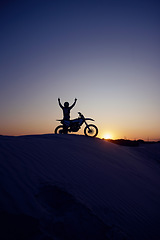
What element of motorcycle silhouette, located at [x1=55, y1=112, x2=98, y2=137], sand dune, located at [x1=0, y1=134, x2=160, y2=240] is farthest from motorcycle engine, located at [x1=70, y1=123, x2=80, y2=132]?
sand dune, located at [x1=0, y1=134, x2=160, y2=240]

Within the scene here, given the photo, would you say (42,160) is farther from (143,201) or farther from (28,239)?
(143,201)

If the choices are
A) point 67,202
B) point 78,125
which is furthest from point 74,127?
point 67,202

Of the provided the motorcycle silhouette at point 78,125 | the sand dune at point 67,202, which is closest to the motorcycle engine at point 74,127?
the motorcycle silhouette at point 78,125

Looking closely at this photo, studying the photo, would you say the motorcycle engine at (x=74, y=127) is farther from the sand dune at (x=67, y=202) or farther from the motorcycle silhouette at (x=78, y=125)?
the sand dune at (x=67, y=202)

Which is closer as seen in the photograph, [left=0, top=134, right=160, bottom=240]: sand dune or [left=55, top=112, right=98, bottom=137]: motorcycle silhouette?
[left=0, top=134, right=160, bottom=240]: sand dune

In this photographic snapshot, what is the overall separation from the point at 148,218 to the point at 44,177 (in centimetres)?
191

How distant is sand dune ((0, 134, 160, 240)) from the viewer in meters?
1.80

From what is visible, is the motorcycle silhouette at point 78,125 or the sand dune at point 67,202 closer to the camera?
the sand dune at point 67,202

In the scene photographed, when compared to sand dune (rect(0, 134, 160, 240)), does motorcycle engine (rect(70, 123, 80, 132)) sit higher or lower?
higher

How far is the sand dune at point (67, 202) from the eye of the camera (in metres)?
1.80

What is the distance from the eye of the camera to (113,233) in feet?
6.54

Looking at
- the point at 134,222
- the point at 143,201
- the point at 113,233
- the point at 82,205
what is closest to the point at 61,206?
the point at 82,205

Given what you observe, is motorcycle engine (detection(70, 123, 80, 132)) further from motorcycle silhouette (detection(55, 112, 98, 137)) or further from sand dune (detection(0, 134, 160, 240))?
sand dune (detection(0, 134, 160, 240))

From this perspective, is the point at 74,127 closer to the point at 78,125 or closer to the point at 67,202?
the point at 78,125
